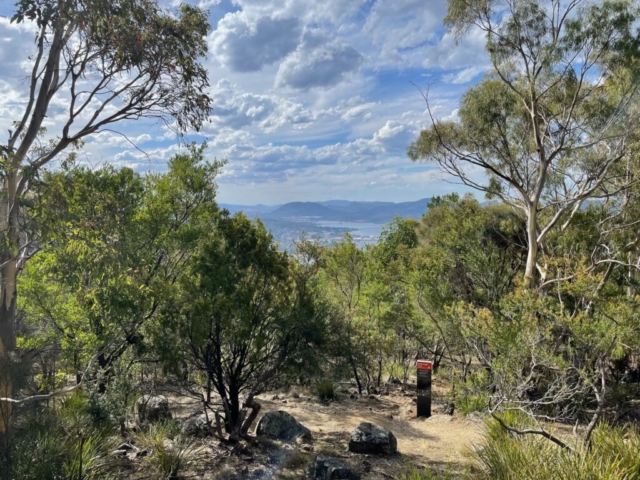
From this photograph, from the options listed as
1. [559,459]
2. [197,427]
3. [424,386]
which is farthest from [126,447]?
[424,386]

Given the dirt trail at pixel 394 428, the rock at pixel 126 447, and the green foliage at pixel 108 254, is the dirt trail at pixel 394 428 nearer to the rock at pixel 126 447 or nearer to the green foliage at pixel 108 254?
the rock at pixel 126 447

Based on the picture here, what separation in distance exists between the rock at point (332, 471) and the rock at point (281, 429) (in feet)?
7.42

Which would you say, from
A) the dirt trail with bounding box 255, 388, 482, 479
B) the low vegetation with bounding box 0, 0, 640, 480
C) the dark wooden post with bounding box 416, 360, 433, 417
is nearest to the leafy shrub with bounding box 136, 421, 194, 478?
the low vegetation with bounding box 0, 0, 640, 480

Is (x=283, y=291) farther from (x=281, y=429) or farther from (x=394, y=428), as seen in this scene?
(x=394, y=428)

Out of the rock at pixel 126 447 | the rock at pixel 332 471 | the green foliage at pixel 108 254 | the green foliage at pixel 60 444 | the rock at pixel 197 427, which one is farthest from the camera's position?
the rock at pixel 197 427

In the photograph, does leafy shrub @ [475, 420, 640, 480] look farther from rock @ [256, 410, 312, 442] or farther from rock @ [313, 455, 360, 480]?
rock @ [256, 410, 312, 442]

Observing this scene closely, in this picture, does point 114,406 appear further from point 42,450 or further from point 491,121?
point 491,121

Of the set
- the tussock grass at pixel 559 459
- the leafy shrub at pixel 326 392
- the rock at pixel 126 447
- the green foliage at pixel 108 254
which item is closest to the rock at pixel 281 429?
the rock at pixel 126 447

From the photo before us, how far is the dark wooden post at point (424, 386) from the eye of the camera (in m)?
11.9

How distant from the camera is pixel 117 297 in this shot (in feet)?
19.0

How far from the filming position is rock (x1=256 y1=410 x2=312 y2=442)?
9.35 m

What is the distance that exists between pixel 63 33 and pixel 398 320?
11.9 m

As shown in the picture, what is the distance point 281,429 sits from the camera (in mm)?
9477

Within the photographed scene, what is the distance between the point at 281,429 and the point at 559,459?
20.0 feet
